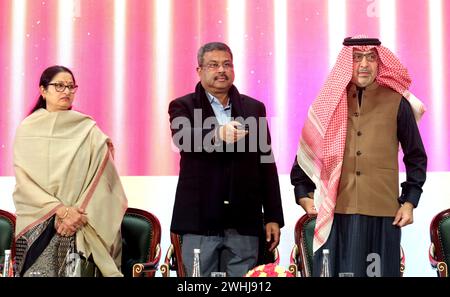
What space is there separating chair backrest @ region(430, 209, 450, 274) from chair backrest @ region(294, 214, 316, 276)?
2.04ft

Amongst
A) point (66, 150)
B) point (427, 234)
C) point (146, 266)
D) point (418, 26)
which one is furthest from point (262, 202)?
point (418, 26)

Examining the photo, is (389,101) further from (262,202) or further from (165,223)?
(165,223)

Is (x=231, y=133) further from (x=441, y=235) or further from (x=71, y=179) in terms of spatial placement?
(x=441, y=235)

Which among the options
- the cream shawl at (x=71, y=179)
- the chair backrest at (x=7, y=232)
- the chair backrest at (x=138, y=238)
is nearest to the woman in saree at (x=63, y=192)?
the cream shawl at (x=71, y=179)

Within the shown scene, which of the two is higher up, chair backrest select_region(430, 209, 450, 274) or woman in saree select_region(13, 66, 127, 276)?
woman in saree select_region(13, 66, 127, 276)

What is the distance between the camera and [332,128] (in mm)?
3250

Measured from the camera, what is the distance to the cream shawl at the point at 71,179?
348 cm

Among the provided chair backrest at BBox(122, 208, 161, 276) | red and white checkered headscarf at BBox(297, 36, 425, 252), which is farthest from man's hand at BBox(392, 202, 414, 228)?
chair backrest at BBox(122, 208, 161, 276)

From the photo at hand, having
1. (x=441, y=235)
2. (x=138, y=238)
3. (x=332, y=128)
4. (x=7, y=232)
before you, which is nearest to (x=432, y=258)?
(x=441, y=235)

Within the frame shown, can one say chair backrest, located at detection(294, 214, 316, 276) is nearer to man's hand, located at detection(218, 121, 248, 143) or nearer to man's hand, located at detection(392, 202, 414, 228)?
man's hand, located at detection(392, 202, 414, 228)

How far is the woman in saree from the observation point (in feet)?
11.2

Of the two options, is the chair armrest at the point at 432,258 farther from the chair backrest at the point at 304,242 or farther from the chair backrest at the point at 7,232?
the chair backrest at the point at 7,232

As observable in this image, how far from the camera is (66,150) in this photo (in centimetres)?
357
